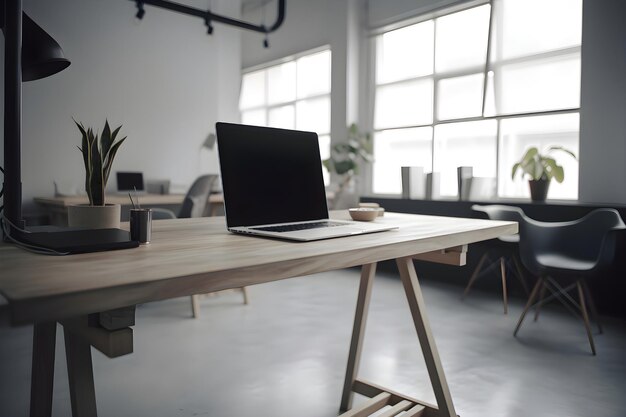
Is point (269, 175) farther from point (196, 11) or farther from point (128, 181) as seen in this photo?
point (128, 181)

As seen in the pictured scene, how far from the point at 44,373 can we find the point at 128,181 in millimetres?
4218

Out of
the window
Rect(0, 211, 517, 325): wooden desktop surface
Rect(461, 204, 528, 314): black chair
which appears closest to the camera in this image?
Rect(0, 211, 517, 325): wooden desktop surface

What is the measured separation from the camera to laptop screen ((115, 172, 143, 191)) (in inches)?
195

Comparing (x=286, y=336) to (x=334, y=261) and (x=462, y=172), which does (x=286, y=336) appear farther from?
(x=462, y=172)

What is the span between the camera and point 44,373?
1.06 metres

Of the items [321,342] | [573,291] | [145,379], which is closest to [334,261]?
[145,379]

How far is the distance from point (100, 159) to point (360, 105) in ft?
15.7

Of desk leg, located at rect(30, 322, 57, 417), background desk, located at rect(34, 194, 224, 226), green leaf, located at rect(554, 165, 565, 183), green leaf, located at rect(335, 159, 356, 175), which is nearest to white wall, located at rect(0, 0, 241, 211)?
background desk, located at rect(34, 194, 224, 226)

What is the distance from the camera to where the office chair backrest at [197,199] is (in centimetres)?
358

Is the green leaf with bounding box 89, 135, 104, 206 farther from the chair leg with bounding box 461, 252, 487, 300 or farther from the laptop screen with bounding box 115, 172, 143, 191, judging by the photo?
the laptop screen with bounding box 115, 172, 143, 191

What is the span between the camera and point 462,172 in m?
4.33

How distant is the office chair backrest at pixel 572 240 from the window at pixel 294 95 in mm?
3384

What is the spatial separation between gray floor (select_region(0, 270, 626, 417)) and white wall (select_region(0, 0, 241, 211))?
7.58 ft

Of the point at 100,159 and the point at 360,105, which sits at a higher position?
the point at 360,105
